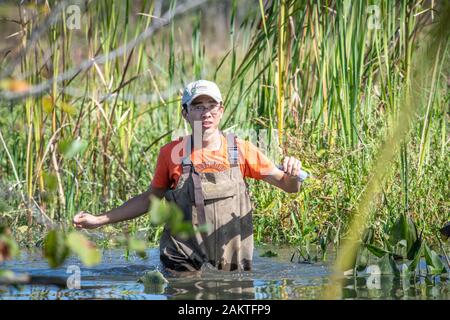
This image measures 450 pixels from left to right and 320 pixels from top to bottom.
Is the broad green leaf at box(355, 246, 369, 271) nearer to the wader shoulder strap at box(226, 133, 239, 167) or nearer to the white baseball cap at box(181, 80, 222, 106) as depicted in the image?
the wader shoulder strap at box(226, 133, 239, 167)

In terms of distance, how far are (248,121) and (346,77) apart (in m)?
0.90

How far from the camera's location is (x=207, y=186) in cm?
424

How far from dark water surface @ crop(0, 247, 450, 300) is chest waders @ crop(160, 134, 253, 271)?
0.08 m

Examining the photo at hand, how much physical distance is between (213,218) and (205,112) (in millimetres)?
501

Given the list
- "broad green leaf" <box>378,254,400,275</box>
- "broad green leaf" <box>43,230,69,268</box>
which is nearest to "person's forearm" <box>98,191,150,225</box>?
"broad green leaf" <box>378,254,400,275</box>

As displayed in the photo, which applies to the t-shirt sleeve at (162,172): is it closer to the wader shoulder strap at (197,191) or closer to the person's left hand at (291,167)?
the wader shoulder strap at (197,191)

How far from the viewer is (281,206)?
531cm

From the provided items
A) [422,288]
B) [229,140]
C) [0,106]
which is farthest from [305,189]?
→ [0,106]

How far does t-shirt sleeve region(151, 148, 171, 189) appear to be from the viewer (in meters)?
4.32

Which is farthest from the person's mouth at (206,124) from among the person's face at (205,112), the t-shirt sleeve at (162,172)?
the t-shirt sleeve at (162,172)

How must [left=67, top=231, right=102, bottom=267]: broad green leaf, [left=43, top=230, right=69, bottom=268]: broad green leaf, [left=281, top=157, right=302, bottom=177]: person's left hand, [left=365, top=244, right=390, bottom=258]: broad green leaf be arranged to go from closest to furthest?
[left=67, top=231, right=102, bottom=267]: broad green leaf → [left=43, top=230, right=69, bottom=268]: broad green leaf → [left=281, top=157, right=302, bottom=177]: person's left hand → [left=365, top=244, right=390, bottom=258]: broad green leaf

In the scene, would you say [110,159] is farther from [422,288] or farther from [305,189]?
[422,288]

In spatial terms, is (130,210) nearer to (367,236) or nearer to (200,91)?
(200,91)

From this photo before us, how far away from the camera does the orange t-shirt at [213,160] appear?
14.0ft
